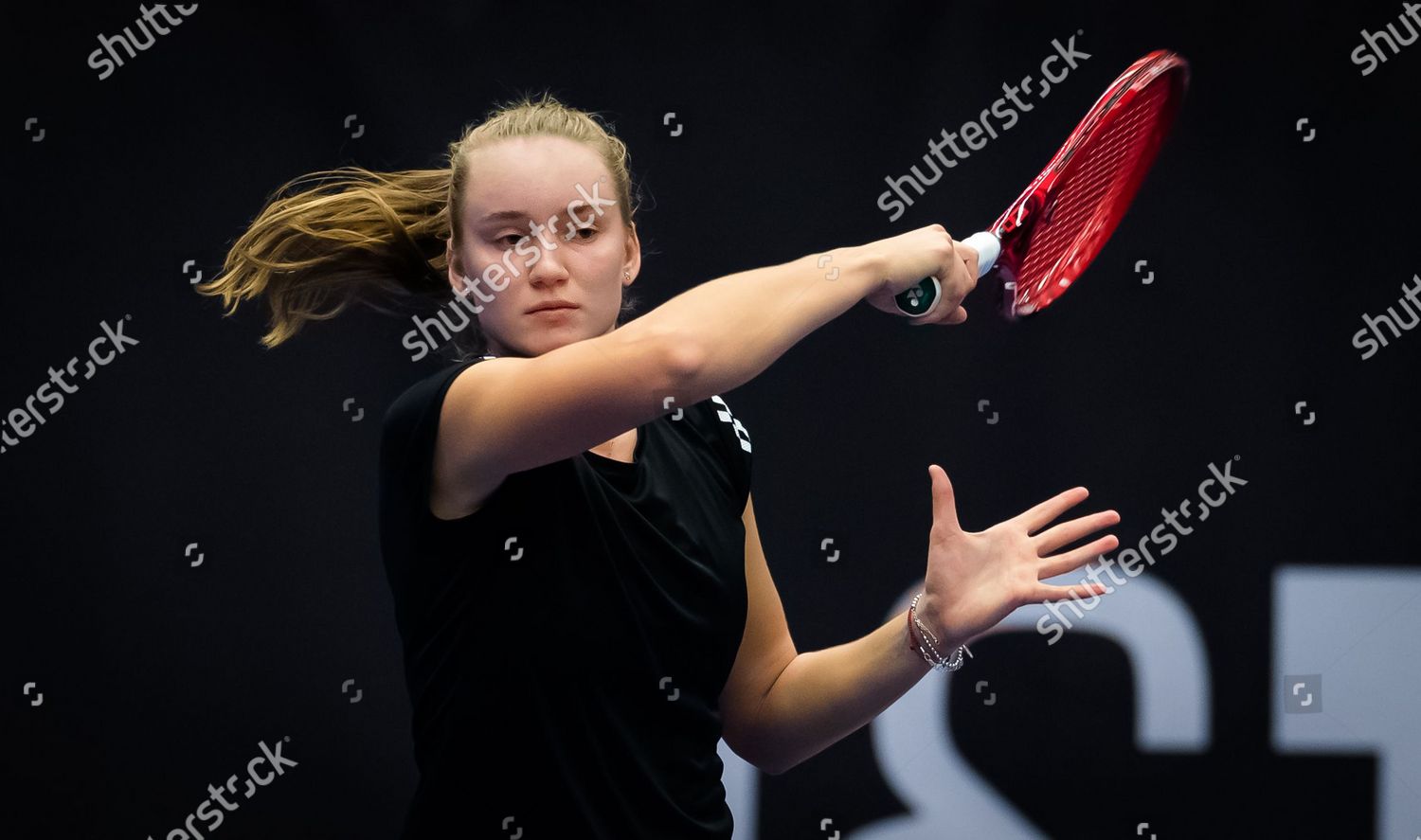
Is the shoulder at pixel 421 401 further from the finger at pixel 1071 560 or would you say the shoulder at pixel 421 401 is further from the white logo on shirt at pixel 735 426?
the finger at pixel 1071 560

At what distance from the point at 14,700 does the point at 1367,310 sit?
10.0 ft

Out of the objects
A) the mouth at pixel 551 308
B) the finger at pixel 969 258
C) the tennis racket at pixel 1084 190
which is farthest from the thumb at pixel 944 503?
the mouth at pixel 551 308

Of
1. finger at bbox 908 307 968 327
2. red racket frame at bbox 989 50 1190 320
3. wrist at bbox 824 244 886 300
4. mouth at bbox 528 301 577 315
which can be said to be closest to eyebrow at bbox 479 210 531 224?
mouth at bbox 528 301 577 315

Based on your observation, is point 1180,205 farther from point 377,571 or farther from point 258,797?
point 258,797

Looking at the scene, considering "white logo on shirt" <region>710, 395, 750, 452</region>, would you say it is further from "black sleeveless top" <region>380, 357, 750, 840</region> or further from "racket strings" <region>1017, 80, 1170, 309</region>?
"racket strings" <region>1017, 80, 1170, 309</region>

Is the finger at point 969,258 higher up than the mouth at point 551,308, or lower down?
lower down

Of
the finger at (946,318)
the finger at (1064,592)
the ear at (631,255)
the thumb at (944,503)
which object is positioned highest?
the ear at (631,255)

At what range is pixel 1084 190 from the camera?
2.17m

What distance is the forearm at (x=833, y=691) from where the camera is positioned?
1770 millimetres

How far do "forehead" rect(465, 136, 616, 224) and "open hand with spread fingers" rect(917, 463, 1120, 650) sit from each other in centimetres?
54

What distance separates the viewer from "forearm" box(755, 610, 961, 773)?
1770 mm

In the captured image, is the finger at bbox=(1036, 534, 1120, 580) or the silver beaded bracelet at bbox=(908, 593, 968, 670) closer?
the finger at bbox=(1036, 534, 1120, 580)

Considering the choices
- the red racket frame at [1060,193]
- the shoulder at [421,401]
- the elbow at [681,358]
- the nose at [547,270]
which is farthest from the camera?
the red racket frame at [1060,193]

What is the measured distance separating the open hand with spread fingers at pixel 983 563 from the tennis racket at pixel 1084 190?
0.38 metres
